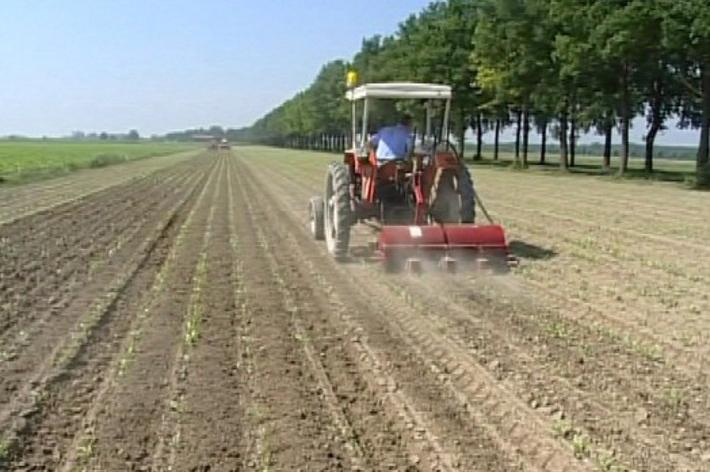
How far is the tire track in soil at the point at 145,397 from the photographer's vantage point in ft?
16.6

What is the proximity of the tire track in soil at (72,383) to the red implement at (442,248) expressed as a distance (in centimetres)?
320

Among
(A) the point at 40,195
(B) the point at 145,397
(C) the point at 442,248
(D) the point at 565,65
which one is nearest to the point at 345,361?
(B) the point at 145,397

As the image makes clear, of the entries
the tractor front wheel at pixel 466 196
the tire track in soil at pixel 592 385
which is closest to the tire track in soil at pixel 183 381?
the tire track in soil at pixel 592 385

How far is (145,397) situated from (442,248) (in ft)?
20.3

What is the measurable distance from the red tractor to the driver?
9cm

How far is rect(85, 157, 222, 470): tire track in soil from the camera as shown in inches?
199

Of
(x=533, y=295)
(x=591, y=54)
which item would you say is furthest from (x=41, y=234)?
(x=591, y=54)

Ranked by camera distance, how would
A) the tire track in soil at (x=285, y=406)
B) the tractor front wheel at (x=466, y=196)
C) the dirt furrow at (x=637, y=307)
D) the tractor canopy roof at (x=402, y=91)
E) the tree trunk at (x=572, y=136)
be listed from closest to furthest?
the tire track in soil at (x=285, y=406) → the dirt furrow at (x=637, y=307) → the tractor front wheel at (x=466, y=196) → the tractor canopy roof at (x=402, y=91) → the tree trunk at (x=572, y=136)

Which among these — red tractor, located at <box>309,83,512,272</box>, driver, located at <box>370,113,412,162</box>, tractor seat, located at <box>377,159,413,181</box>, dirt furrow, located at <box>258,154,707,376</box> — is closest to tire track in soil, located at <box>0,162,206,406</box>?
red tractor, located at <box>309,83,512,272</box>

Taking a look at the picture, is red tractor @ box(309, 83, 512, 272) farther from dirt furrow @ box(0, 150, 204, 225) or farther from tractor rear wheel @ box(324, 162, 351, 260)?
dirt furrow @ box(0, 150, 204, 225)

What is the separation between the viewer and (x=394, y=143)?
12781mm

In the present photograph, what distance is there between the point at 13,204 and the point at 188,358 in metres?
18.9

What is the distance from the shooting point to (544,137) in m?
59.9

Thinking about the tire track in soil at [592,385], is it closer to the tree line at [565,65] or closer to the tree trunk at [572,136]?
the tree line at [565,65]
